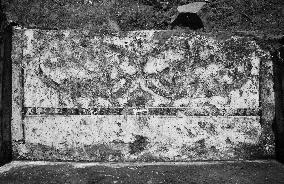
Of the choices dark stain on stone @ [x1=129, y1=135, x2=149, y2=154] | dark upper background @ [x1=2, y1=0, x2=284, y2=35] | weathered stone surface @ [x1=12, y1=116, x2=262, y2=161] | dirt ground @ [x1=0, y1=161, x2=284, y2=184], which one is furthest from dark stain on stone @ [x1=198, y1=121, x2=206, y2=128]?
dark upper background @ [x1=2, y1=0, x2=284, y2=35]

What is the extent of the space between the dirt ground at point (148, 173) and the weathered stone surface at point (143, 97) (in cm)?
9

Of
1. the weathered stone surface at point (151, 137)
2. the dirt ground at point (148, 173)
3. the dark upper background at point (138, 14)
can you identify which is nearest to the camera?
the dirt ground at point (148, 173)

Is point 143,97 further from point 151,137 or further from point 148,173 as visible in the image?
point 148,173

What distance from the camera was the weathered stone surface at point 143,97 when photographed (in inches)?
53.9

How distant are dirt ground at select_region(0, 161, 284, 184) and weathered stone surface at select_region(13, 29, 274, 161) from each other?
0.30 ft

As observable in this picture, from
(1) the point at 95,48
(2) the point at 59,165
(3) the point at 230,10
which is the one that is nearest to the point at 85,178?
(2) the point at 59,165

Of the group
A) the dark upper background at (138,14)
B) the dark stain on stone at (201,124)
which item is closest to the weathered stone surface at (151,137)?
the dark stain on stone at (201,124)

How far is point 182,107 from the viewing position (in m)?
1.38

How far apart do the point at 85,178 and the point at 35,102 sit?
1.66 feet

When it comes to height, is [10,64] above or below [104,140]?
above

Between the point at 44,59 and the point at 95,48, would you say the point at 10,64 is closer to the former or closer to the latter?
the point at 44,59

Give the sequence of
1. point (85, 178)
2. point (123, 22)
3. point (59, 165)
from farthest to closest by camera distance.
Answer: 1. point (123, 22)
2. point (59, 165)
3. point (85, 178)

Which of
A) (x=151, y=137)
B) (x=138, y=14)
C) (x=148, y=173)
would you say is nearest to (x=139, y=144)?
(x=151, y=137)

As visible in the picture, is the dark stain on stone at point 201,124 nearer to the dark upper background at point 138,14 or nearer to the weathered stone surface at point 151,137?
the weathered stone surface at point 151,137
